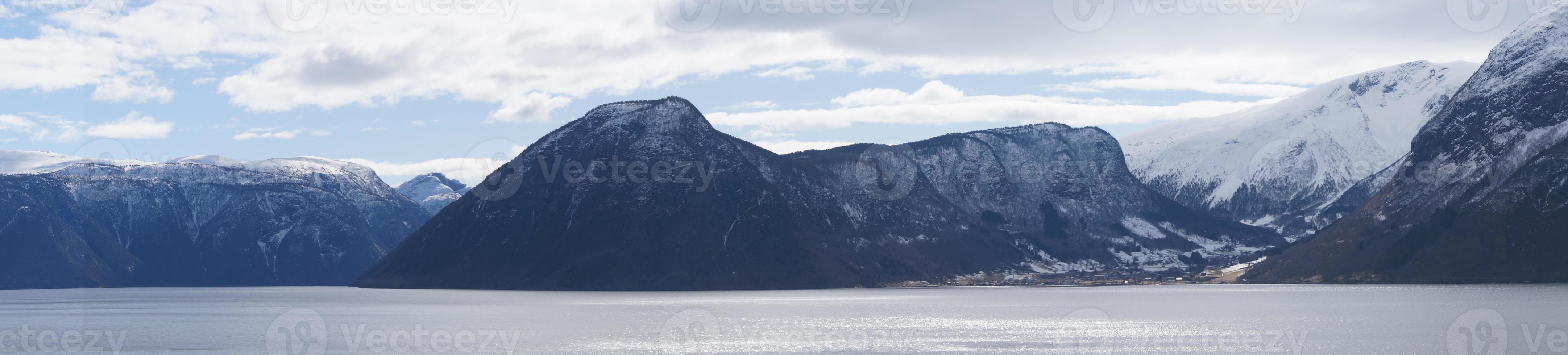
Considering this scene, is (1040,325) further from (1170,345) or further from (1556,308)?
(1556,308)

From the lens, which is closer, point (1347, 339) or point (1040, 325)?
point (1347, 339)

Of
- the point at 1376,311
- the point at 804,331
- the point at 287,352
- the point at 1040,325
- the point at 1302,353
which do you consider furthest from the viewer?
the point at 1376,311

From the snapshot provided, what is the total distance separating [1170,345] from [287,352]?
99468 millimetres

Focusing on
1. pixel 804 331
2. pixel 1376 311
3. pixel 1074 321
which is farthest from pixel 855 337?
pixel 1376 311

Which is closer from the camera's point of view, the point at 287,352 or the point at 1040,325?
the point at 287,352

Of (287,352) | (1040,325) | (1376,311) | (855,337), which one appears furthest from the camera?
(1376,311)

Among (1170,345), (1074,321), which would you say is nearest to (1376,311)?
(1074,321)

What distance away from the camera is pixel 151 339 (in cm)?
16438

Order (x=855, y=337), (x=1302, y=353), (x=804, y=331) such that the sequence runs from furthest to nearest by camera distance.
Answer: (x=804, y=331) → (x=855, y=337) → (x=1302, y=353)

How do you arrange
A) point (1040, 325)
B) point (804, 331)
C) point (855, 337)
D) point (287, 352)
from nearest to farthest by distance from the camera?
1. point (287, 352)
2. point (855, 337)
3. point (804, 331)
4. point (1040, 325)

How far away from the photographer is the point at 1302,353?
13150cm

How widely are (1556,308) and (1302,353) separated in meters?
76.5

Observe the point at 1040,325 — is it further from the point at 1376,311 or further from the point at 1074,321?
the point at 1376,311

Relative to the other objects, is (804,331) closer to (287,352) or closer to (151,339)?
(287,352)
